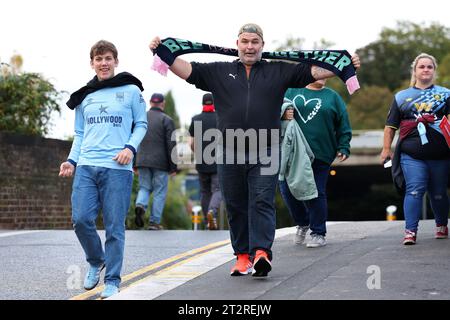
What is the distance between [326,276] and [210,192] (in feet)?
26.0

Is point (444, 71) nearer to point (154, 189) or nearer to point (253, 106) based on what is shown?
point (154, 189)

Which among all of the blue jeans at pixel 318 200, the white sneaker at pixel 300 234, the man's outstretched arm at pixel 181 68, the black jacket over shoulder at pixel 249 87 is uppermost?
the man's outstretched arm at pixel 181 68

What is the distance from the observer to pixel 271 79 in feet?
26.5

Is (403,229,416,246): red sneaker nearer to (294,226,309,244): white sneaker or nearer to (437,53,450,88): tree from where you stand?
(294,226,309,244): white sneaker

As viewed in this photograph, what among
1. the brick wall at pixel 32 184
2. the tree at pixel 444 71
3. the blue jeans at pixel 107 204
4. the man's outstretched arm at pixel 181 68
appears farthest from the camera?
the tree at pixel 444 71

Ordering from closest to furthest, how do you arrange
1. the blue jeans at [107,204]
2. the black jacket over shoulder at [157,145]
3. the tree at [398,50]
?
1. the blue jeans at [107,204]
2. the black jacket over shoulder at [157,145]
3. the tree at [398,50]

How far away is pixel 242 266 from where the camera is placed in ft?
27.5

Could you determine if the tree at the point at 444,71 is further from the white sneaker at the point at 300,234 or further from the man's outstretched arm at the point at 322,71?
the man's outstretched arm at the point at 322,71

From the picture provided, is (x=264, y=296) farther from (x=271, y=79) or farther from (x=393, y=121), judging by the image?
(x=393, y=121)

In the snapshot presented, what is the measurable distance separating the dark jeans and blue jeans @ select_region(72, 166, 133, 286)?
7.73 meters

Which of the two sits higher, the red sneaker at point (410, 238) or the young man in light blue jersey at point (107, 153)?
the young man in light blue jersey at point (107, 153)

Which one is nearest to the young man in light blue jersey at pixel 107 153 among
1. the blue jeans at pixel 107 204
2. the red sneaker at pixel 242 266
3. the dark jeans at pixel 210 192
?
the blue jeans at pixel 107 204

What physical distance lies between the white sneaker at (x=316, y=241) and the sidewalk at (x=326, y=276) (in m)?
0.11

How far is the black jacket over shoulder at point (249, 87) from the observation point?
26.3ft
